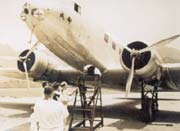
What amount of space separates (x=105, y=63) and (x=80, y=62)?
1.24ft

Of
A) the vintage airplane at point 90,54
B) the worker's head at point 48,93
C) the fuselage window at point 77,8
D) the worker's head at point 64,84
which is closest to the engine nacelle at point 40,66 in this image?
the vintage airplane at point 90,54

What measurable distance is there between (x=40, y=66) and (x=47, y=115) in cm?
248

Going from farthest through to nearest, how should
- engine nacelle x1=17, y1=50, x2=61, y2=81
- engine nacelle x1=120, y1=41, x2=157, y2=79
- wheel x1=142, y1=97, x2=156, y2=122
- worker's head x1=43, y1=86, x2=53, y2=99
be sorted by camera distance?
engine nacelle x1=17, y1=50, x2=61, y2=81
wheel x1=142, y1=97, x2=156, y2=122
engine nacelle x1=120, y1=41, x2=157, y2=79
worker's head x1=43, y1=86, x2=53, y2=99

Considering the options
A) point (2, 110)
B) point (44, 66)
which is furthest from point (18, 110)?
point (44, 66)

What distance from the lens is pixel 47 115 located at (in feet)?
9.40

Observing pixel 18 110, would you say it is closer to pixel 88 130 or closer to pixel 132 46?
pixel 88 130

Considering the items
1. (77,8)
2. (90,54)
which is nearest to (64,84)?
(90,54)

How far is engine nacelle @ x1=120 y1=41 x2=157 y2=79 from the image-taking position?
4762mm

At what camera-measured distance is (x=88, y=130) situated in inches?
167

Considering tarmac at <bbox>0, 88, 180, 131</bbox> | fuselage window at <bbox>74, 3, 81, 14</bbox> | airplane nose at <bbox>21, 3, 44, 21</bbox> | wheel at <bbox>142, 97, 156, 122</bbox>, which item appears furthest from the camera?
wheel at <bbox>142, 97, 156, 122</bbox>

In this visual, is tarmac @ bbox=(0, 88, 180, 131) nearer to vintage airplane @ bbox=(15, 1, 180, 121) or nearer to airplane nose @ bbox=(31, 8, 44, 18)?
vintage airplane @ bbox=(15, 1, 180, 121)

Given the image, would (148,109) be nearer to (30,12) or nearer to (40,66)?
(40,66)

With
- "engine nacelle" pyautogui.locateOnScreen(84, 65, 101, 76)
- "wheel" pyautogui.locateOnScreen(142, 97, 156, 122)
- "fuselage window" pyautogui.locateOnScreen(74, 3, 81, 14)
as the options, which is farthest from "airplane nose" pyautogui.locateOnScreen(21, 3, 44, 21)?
"wheel" pyautogui.locateOnScreen(142, 97, 156, 122)

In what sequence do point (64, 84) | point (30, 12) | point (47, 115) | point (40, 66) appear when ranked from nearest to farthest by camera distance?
point (47, 115) < point (30, 12) < point (64, 84) < point (40, 66)
